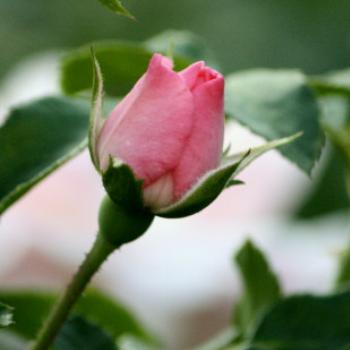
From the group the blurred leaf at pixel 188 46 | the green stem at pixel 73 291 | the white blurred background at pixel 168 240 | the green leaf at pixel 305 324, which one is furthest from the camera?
the white blurred background at pixel 168 240

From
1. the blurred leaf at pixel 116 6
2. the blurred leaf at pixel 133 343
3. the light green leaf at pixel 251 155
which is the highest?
the blurred leaf at pixel 116 6

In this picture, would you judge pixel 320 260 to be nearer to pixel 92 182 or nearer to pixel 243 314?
pixel 92 182

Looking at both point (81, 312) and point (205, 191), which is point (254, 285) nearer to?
point (81, 312)

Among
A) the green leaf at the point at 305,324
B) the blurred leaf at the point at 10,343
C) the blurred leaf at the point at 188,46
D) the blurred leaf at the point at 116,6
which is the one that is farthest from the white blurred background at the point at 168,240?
the blurred leaf at the point at 116,6

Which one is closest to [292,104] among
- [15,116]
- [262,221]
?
[15,116]

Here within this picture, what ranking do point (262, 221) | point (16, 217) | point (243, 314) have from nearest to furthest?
1. point (243, 314)
2. point (16, 217)
3. point (262, 221)

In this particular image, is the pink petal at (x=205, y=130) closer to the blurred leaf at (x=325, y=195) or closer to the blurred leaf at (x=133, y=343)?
the blurred leaf at (x=133, y=343)
